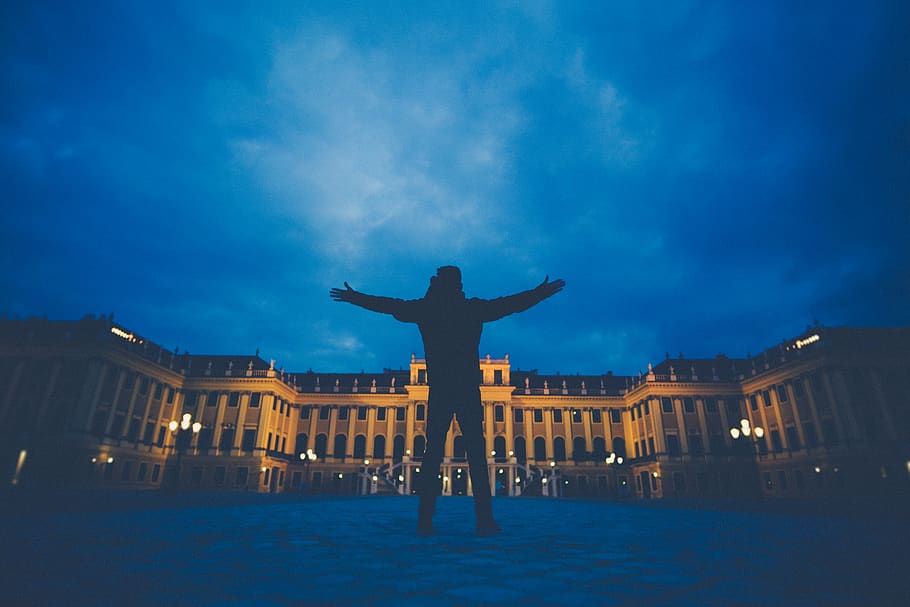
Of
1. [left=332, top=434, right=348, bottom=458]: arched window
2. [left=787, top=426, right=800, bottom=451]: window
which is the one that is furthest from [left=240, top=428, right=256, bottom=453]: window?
[left=787, top=426, right=800, bottom=451]: window

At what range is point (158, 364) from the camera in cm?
4534

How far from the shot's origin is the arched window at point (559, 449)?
51156 mm

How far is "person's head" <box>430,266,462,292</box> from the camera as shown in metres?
6.87

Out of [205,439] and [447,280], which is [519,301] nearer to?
[447,280]

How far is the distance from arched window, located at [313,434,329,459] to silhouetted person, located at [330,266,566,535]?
4967 cm

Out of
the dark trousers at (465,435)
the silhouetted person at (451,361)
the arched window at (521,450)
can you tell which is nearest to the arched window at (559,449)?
the arched window at (521,450)

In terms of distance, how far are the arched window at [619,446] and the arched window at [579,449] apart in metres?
3.56

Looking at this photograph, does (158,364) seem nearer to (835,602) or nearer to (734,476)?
(835,602)

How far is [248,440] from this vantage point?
47438mm

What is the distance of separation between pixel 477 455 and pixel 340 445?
49.9m

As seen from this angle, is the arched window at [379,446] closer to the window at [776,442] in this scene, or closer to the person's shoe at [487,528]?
the window at [776,442]

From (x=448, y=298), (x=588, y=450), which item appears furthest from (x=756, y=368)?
(x=448, y=298)

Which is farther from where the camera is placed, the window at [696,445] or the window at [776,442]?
the window at [696,445]

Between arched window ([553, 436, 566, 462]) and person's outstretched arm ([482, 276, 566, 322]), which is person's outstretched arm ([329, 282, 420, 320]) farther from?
arched window ([553, 436, 566, 462])
